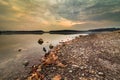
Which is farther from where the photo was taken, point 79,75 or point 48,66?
point 48,66

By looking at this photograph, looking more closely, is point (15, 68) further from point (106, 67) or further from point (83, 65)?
point (106, 67)

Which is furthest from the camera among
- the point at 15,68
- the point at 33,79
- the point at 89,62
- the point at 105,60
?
the point at 15,68

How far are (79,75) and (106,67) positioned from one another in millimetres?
2687

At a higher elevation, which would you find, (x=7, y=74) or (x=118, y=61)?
(x=118, y=61)

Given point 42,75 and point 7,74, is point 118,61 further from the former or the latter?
point 7,74

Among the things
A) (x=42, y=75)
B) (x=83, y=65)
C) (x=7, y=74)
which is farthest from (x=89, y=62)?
(x=7, y=74)

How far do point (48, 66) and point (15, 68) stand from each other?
4.55m

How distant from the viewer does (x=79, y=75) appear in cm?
1128

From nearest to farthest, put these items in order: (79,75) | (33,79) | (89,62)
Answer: (79,75), (33,79), (89,62)

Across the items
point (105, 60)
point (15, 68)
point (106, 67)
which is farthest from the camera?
point (15, 68)

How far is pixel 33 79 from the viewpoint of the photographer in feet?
39.8

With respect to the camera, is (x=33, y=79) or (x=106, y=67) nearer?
(x=33, y=79)

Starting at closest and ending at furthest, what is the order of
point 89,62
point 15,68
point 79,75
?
point 79,75 < point 89,62 < point 15,68

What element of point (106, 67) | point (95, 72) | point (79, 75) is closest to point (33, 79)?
point (79, 75)
